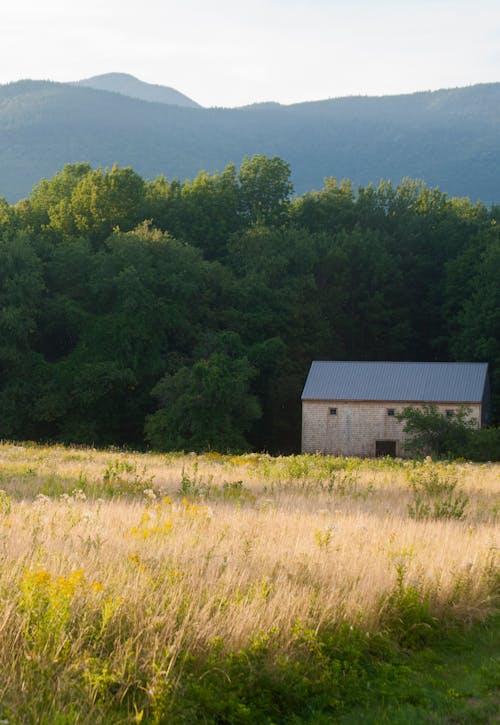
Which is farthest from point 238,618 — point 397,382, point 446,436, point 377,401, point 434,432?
point 397,382

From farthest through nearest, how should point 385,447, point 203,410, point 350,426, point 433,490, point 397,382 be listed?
point 397,382 < point 350,426 < point 385,447 < point 203,410 < point 433,490

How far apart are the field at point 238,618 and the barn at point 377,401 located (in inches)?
1409

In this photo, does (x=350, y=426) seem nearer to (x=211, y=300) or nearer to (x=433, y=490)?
(x=211, y=300)

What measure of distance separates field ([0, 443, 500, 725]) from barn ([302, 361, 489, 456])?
117 feet

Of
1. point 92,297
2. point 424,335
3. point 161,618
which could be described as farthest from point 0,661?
point 424,335

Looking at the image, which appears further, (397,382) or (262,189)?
(262,189)

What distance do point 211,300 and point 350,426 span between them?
1218 cm

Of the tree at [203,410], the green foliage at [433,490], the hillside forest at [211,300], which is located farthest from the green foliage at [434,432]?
the green foliage at [433,490]

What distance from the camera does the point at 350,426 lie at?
48.1m

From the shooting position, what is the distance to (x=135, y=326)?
166 ft

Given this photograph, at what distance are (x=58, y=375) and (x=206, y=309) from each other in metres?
9.72

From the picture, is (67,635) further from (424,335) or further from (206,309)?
(424,335)

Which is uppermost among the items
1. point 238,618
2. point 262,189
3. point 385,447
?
point 262,189

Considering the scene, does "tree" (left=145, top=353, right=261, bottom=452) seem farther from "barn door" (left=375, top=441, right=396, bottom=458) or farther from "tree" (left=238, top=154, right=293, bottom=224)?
"tree" (left=238, top=154, right=293, bottom=224)
